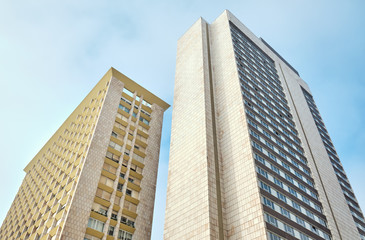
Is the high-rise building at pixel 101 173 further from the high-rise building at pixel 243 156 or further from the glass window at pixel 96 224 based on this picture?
Result: the high-rise building at pixel 243 156

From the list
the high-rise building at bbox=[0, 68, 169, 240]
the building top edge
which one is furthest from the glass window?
the building top edge

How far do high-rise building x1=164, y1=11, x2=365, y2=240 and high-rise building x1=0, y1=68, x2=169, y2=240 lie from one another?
4912 millimetres

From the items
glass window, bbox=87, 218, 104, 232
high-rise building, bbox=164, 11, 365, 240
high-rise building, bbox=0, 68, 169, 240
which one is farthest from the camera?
high-rise building, bbox=0, 68, 169, 240

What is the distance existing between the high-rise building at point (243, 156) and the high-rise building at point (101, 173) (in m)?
4.91

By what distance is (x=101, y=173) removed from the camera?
156 ft

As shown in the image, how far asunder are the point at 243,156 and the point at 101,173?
22.0 metres

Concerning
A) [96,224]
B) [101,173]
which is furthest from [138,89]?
[96,224]

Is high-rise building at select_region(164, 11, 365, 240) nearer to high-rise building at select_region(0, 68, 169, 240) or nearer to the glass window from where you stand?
high-rise building at select_region(0, 68, 169, 240)

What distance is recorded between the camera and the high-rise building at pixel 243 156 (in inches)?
1606

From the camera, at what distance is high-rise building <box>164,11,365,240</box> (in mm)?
40781

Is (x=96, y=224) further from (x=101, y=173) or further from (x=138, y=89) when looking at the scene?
(x=138, y=89)

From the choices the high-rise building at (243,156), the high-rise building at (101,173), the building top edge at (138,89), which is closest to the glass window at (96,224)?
the high-rise building at (101,173)

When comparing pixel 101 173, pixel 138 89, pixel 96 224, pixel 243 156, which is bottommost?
pixel 96 224

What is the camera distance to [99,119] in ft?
176
